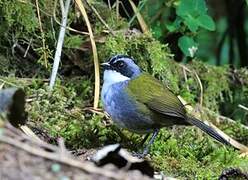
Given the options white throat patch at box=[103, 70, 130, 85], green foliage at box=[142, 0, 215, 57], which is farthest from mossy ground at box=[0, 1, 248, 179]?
white throat patch at box=[103, 70, 130, 85]

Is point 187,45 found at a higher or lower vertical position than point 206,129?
higher

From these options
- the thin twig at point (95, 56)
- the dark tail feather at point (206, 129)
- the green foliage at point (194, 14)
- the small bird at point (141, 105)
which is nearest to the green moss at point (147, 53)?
the thin twig at point (95, 56)

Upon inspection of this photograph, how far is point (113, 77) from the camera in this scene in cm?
477

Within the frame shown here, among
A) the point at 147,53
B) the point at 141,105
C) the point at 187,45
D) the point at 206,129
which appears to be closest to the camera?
the point at 141,105

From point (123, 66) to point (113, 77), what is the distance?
12 centimetres

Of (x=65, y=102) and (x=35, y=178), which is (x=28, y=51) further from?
(x=35, y=178)

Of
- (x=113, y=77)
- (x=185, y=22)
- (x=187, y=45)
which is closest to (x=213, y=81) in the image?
(x=187, y=45)

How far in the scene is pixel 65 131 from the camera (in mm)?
4535

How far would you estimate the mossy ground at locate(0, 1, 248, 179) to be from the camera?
4.42 metres

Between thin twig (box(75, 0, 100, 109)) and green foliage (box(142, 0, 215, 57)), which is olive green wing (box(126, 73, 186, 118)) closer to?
thin twig (box(75, 0, 100, 109))

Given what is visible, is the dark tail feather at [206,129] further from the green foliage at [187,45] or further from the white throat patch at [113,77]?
the green foliage at [187,45]

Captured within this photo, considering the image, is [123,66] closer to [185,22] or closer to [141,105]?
[141,105]

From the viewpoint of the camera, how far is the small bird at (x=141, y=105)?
4.50 m

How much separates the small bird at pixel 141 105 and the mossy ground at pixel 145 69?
16 centimetres
